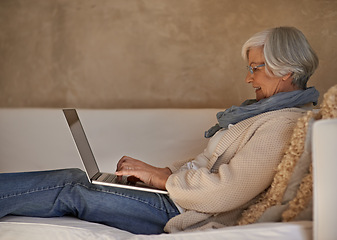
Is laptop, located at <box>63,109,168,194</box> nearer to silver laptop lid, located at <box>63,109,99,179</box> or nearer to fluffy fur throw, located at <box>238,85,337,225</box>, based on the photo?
silver laptop lid, located at <box>63,109,99,179</box>

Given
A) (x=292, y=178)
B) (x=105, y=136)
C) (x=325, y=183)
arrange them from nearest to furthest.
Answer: (x=325, y=183)
(x=292, y=178)
(x=105, y=136)

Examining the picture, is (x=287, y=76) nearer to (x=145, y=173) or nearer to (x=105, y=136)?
(x=145, y=173)

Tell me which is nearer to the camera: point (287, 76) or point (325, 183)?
point (325, 183)

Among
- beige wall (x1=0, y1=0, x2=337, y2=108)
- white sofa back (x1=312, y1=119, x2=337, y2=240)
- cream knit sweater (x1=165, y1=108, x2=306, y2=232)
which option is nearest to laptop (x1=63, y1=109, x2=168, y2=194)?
cream knit sweater (x1=165, y1=108, x2=306, y2=232)

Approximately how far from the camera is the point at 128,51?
3.10 m

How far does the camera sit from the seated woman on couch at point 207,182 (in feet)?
4.61

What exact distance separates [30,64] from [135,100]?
0.83 m

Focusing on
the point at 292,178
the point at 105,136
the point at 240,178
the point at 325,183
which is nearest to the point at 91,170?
the point at 240,178

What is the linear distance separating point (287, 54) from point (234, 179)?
56 cm

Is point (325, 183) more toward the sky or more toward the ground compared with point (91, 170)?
more toward the ground

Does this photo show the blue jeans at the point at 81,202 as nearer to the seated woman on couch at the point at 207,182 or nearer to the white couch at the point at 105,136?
the seated woman on couch at the point at 207,182

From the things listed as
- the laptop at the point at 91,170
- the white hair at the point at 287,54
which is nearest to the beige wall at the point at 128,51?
the white hair at the point at 287,54

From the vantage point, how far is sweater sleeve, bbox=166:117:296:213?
4.55 feet

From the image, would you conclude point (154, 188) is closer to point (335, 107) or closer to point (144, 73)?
point (335, 107)
